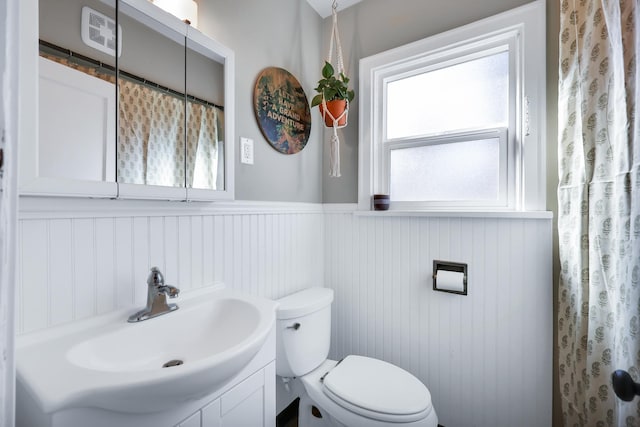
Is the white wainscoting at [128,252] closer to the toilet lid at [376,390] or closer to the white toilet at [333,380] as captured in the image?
the white toilet at [333,380]

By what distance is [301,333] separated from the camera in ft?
4.43

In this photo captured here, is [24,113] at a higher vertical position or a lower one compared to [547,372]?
higher

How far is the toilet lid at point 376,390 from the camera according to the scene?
3.51 ft

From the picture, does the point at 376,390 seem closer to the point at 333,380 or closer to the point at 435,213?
the point at 333,380

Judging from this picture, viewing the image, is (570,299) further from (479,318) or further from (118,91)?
(118,91)

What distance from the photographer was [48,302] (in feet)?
2.59

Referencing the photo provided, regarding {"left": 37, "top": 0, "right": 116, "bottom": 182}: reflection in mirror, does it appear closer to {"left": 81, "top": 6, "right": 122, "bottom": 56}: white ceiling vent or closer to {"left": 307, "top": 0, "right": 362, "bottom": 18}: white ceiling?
{"left": 81, "top": 6, "right": 122, "bottom": 56}: white ceiling vent

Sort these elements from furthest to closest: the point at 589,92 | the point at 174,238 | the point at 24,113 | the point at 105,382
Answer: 1. the point at 174,238
2. the point at 589,92
3. the point at 24,113
4. the point at 105,382

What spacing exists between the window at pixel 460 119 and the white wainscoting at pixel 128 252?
2.30ft

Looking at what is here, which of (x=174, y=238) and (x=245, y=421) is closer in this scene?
(x=245, y=421)

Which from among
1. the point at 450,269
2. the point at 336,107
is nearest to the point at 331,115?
the point at 336,107

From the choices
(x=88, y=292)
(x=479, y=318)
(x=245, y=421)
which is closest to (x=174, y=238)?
(x=88, y=292)

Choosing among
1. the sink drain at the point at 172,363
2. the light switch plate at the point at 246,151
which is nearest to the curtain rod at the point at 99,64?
the light switch plate at the point at 246,151

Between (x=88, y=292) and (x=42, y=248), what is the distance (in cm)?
17
